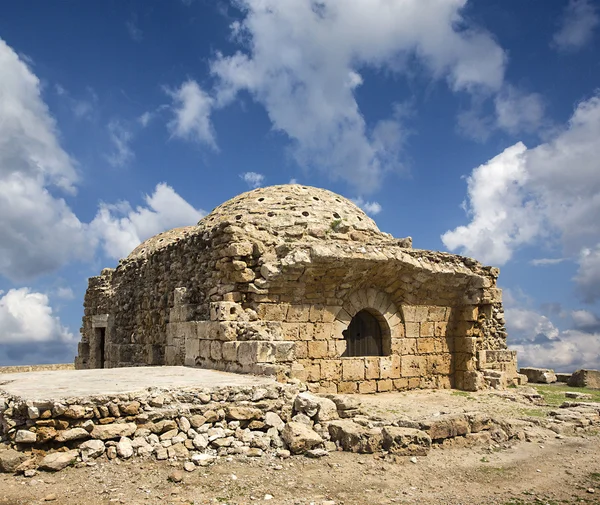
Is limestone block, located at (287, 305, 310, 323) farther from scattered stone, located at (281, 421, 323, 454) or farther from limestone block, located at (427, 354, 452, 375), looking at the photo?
scattered stone, located at (281, 421, 323, 454)

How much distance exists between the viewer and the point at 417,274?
11.1m

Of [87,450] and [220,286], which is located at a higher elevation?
[220,286]

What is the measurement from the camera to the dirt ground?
15.2 feet

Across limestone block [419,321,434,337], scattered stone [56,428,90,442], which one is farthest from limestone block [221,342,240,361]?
limestone block [419,321,434,337]

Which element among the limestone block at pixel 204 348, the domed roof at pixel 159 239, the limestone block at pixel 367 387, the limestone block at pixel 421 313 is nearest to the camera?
the limestone block at pixel 204 348

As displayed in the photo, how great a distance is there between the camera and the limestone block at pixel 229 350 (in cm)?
884

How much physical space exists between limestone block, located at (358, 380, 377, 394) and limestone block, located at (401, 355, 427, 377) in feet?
2.83

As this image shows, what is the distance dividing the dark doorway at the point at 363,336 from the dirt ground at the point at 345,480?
4143 mm

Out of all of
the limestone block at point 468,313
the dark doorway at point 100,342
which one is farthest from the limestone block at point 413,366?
the dark doorway at point 100,342

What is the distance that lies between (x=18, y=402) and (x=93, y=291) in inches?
487

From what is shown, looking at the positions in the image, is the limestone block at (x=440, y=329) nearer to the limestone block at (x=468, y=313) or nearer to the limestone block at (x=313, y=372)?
the limestone block at (x=468, y=313)

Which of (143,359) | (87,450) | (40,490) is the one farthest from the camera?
(143,359)

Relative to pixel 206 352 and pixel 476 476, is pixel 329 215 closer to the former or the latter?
pixel 206 352

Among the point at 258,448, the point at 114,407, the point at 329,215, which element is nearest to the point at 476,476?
the point at 258,448
